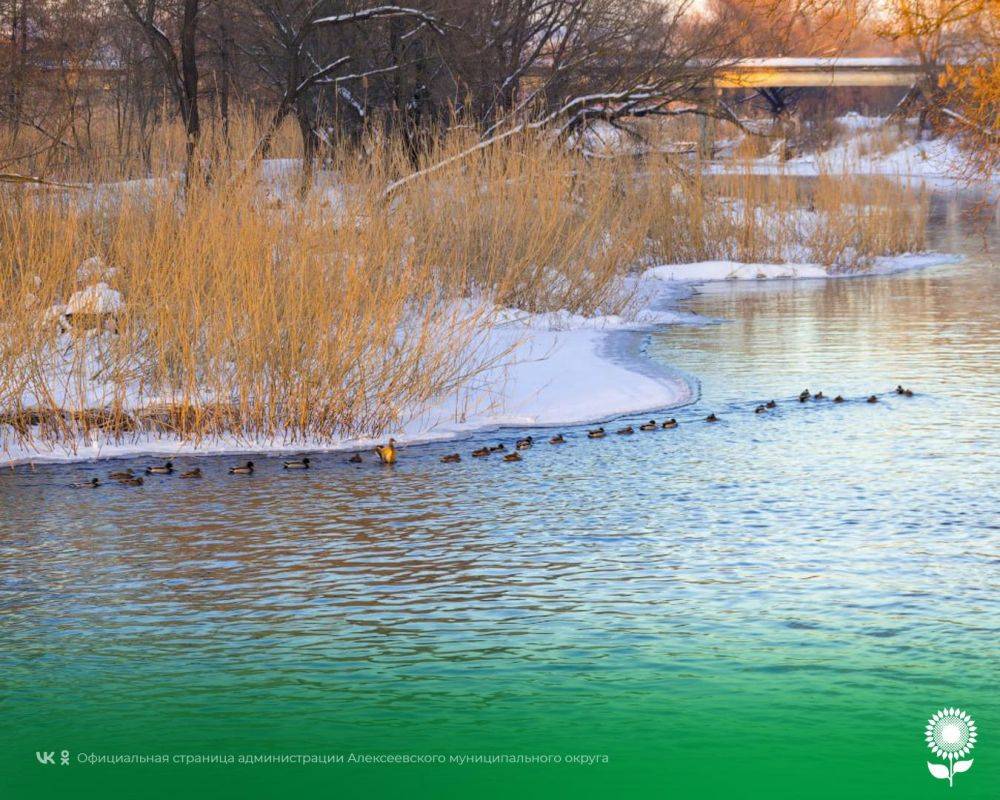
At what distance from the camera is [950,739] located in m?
4.78

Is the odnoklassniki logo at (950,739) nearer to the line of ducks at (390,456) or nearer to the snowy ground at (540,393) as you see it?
the line of ducks at (390,456)

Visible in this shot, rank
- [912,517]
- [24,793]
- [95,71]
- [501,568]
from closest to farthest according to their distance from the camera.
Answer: [24,793] < [501,568] < [912,517] < [95,71]

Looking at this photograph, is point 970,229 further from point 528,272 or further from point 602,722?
point 602,722

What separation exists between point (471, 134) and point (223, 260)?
633 centimetres

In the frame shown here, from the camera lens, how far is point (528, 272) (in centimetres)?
1513

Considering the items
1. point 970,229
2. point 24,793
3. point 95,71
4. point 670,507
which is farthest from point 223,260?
point 970,229

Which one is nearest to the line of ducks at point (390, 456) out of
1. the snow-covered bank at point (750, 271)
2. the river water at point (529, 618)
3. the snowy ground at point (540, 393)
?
the river water at point (529, 618)

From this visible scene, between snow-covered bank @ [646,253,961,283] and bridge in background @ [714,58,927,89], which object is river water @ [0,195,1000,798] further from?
bridge in background @ [714,58,927,89]

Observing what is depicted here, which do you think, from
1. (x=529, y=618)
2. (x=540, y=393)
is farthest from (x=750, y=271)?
(x=529, y=618)

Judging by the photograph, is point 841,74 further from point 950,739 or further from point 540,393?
point 950,739

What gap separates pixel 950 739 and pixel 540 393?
7.18 m

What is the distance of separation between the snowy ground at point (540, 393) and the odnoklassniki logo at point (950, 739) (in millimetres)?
5688

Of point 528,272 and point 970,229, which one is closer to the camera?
point 528,272

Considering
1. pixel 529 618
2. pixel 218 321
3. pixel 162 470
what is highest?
pixel 218 321
